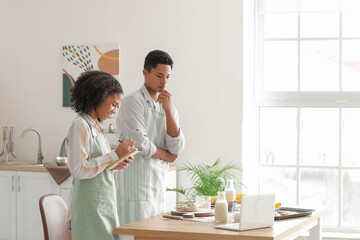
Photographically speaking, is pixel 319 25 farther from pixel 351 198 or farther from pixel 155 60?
pixel 155 60

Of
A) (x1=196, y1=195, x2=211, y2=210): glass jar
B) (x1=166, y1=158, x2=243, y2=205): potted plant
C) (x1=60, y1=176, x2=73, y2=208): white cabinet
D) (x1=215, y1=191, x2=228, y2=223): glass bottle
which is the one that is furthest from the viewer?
(x1=60, y1=176, x2=73, y2=208): white cabinet

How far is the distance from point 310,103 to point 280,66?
0.40 m

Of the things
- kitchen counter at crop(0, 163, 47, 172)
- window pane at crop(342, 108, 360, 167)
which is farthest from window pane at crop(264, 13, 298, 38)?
kitchen counter at crop(0, 163, 47, 172)

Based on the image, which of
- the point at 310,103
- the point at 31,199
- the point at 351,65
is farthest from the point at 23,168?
the point at 351,65

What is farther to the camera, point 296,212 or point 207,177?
point 207,177

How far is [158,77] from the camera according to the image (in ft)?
10.6

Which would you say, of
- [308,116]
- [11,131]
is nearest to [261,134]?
[308,116]

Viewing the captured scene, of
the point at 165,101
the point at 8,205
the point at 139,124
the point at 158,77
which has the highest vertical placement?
the point at 158,77

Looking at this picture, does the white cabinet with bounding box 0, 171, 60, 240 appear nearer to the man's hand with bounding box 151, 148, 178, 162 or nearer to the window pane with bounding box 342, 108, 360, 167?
the man's hand with bounding box 151, 148, 178, 162

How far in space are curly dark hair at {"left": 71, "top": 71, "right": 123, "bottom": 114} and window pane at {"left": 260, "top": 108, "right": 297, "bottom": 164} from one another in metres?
2.86

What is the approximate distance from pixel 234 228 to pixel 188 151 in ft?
8.36

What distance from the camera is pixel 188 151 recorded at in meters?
5.11

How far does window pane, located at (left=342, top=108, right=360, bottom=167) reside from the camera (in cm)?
A: 509

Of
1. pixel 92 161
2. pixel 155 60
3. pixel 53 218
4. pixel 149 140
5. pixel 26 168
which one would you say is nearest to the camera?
pixel 92 161
